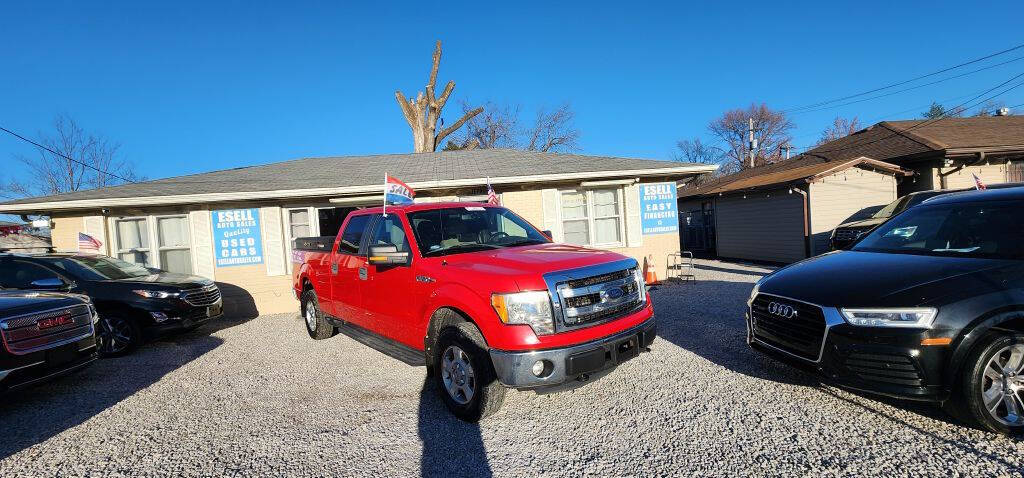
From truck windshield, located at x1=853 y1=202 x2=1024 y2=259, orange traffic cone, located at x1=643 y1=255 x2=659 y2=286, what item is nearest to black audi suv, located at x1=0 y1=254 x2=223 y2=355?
orange traffic cone, located at x1=643 y1=255 x2=659 y2=286

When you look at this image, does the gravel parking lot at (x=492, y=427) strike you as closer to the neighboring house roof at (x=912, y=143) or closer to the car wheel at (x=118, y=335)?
the car wheel at (x=118, y=335)

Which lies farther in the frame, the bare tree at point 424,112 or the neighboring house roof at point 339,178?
the bare tree at point 424,112

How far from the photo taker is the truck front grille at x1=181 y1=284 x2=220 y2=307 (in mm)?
6996

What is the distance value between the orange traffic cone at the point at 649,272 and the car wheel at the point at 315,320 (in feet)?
21.6

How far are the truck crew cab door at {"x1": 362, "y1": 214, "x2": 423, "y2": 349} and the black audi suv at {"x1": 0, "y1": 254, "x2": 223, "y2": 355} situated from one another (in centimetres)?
388

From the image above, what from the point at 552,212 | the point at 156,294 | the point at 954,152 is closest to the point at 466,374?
→ the point at 156,294

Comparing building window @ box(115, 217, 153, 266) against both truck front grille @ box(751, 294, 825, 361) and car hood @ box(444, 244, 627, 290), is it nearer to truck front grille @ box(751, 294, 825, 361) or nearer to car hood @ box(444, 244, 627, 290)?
car hood @ box(444, 244, 627, 290)

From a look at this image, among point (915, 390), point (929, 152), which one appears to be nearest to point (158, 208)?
point (915, 390)

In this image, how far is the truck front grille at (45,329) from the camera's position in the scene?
4.09 m

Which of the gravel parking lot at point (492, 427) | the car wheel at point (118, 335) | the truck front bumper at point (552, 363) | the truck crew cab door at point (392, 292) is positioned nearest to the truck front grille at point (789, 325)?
the gravel parking lot at point (492, 427)

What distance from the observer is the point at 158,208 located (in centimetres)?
951

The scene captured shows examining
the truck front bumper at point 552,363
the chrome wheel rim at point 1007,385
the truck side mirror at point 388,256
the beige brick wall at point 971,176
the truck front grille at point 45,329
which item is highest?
the beige brick wall at point 971,176

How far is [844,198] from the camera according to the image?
1323 centimetres

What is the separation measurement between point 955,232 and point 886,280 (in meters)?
1.34
